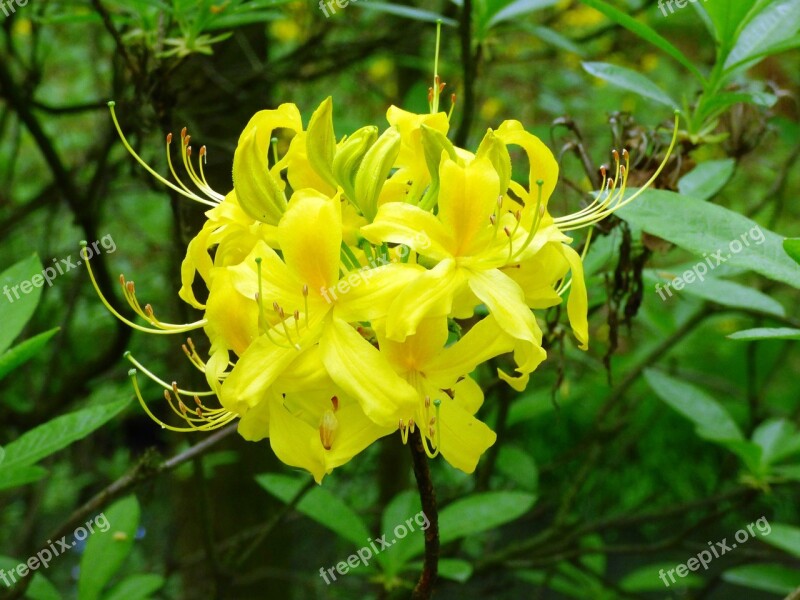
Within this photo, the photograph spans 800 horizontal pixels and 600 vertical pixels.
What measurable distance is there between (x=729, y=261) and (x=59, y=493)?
222 cm

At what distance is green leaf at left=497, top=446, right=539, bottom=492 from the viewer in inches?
68.9

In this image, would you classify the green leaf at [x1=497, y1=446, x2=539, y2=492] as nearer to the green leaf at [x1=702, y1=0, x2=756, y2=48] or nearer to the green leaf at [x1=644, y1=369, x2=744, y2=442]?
the green leaf at [x1=644, y1=369, x2=744, y2=442]

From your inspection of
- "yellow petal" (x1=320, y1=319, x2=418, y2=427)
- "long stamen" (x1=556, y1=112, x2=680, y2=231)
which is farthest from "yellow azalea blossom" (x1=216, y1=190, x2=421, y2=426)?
"long stamen" (x1=556, y1=112, x2=680, y2=231)

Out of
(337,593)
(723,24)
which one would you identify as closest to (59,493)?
(337,593)

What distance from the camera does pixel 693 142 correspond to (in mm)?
1098

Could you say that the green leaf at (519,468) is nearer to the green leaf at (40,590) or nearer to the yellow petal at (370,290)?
the green leaf at (40,590)

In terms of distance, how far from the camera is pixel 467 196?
0.68 meters

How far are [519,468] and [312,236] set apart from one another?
47.2 inches

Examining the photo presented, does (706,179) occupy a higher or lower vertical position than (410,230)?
lower

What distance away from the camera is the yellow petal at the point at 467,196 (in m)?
0.68

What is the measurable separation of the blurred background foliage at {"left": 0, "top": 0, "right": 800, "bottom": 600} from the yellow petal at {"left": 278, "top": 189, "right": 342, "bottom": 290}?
29 centimetres

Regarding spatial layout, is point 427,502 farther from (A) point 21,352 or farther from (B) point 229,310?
(A) point 21,352

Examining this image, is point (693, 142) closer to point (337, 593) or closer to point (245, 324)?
point (245, 324)

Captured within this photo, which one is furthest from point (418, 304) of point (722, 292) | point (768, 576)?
point (768, 576)
